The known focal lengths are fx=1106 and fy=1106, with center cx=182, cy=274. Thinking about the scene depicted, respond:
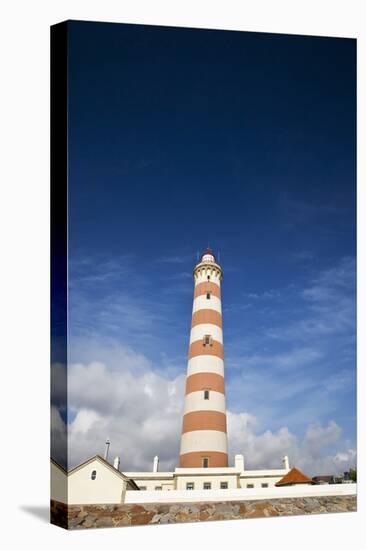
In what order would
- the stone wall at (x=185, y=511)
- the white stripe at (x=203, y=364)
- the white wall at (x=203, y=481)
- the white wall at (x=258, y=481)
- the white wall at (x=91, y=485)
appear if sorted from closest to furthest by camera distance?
the white wall at (x=91, y=485) < the stone wall at (x=185, y=511) < the white wall at (x=203, y=481) < the white wall at (x=258, y=481) < the white stripe at (x=203, y=364)

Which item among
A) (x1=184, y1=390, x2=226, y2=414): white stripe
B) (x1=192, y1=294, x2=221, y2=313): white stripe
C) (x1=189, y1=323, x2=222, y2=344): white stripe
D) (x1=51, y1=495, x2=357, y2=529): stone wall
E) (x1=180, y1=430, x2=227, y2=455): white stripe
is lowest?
(x1=51, y1=495, x2=357, y2=529): stone wall

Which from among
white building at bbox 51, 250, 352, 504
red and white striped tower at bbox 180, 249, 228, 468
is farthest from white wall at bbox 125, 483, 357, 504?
red and white striped tower at bbox 180, 249, 228, 468

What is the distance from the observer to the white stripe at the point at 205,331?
16.0 metres

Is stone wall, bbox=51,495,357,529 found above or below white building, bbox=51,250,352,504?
below

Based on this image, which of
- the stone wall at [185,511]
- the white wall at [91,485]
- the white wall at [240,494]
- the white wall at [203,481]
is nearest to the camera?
the white wall at [91,485]

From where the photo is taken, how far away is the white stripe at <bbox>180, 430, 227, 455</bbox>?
15773mm

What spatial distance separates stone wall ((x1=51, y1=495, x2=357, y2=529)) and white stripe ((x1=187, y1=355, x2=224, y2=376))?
1.90 meters

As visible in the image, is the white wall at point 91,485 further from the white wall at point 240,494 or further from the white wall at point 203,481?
the white wall at point 203,481

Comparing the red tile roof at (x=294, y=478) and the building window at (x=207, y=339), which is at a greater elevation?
the building window at (x=207, y=339)

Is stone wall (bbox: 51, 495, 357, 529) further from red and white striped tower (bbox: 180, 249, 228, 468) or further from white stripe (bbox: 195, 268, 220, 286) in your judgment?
white stripe (bbox: 195, 268, 220, 286)

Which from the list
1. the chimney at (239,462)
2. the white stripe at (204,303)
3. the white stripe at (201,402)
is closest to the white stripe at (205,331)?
the white stripe at (204,303)

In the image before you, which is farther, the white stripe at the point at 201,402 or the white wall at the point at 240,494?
the white stripe at the point at 201,402

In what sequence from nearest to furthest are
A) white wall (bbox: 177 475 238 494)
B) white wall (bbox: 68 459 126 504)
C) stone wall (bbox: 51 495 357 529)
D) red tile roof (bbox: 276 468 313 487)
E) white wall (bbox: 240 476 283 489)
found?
white wall (bbox: 68 459 126 504) < stone wall (bbox: 51 495 357 529) < white wall (bbox: 177 475 238 494) < white wall (bbox: 240 476 283 489) < red tile roof (bbox: 276 468 313 487)

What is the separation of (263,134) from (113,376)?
4.21m
